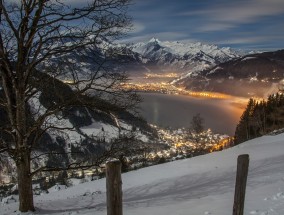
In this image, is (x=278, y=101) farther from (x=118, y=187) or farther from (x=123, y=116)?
(x=118, y=187)

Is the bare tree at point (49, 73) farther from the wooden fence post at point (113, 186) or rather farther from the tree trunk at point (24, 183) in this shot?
the wooden fence post at point (113, 186)

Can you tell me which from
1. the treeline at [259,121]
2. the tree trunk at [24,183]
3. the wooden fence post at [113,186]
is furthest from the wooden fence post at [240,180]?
the treeline at [259,121]

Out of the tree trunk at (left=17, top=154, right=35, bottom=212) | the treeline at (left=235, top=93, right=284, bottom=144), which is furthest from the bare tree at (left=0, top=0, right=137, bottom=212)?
the treeline at (left=235, top=93, right=284, bottom=144)

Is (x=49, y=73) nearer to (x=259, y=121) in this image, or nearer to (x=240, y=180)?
(x=240, y=180)

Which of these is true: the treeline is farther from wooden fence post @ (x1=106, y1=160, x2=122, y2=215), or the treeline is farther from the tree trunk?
wooden fence post @ (x1=106, y1=160, x2=122, y2=215)

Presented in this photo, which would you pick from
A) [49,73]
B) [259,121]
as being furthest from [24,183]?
[259,121]

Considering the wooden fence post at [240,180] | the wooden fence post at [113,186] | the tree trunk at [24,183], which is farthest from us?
the tree trunk at [24,183]

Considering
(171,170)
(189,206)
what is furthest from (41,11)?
(171,170)
